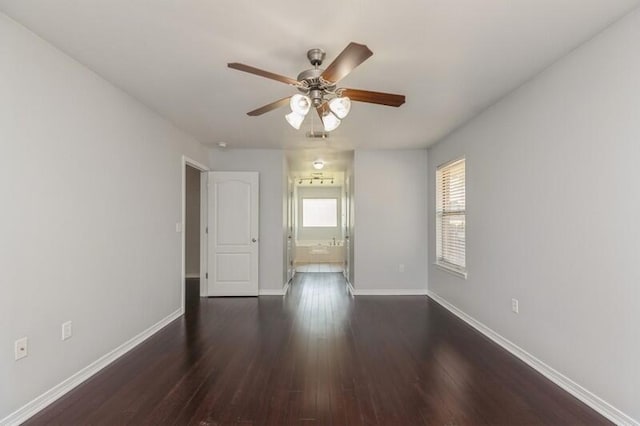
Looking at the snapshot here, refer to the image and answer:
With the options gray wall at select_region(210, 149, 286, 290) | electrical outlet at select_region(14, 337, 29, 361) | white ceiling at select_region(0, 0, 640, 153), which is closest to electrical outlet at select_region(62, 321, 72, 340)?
electrical outlet at select_region(14, 337, 29, 361)

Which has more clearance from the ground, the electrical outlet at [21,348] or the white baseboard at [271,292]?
the electrical outlet at [21,348]

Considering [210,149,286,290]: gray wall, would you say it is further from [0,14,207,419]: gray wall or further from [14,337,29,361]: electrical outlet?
[14,337,29,361]: electrical outlet

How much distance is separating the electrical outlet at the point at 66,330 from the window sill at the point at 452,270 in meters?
4.02

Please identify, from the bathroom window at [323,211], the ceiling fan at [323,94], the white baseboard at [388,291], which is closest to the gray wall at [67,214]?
the ceiling fan at [323,94]

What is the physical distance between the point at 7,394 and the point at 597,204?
3.88 meters

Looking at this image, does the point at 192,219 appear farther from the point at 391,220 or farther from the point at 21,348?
the point at 21,348

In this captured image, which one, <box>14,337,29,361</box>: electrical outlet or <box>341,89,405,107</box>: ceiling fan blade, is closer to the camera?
<box>14,337,29,361</box>: electrical outlet

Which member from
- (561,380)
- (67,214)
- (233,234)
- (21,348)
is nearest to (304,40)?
(67,214)

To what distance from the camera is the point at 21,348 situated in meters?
2.07

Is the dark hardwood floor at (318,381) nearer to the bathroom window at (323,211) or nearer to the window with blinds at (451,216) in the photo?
the window with blinds at (451,216)

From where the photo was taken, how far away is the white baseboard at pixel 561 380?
6.75 ft

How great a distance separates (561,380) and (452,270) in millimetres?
2060

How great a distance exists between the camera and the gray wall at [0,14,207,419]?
6.66ft

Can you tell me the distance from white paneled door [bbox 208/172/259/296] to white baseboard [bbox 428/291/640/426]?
3336 mm
